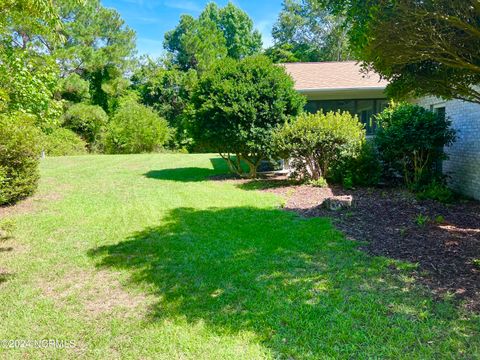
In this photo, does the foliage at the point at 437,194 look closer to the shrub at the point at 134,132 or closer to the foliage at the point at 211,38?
the shrub at the point at 134,132

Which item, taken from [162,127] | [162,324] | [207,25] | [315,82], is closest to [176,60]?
[207,25]

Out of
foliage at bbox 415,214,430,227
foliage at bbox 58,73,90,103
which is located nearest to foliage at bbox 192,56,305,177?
foliage at bbox 415,214,430,227

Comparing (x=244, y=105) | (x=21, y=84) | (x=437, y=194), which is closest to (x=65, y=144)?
(x=244, y=105)

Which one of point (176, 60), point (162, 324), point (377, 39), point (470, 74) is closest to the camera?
point (162, 324)

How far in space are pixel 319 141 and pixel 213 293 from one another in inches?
252

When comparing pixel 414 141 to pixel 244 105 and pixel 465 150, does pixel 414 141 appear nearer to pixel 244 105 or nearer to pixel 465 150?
pixel 465 150

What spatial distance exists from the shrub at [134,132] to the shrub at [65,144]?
1883 mm

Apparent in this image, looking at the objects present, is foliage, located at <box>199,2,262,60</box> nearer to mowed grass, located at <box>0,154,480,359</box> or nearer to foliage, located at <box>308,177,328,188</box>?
foliage, located at <box>308,177,328,188</box>

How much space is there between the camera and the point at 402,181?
988 centimetres

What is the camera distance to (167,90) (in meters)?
29.4

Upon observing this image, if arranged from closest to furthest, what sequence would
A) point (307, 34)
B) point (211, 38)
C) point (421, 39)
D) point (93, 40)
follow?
point (421, 39) → point (93, 40) → point (211, 38) → point (307, 34)

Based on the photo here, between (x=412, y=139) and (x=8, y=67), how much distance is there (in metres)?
8.75

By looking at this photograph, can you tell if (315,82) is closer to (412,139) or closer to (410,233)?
(412,139)

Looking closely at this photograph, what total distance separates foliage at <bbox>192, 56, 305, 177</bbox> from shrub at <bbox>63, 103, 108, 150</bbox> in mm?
16625
